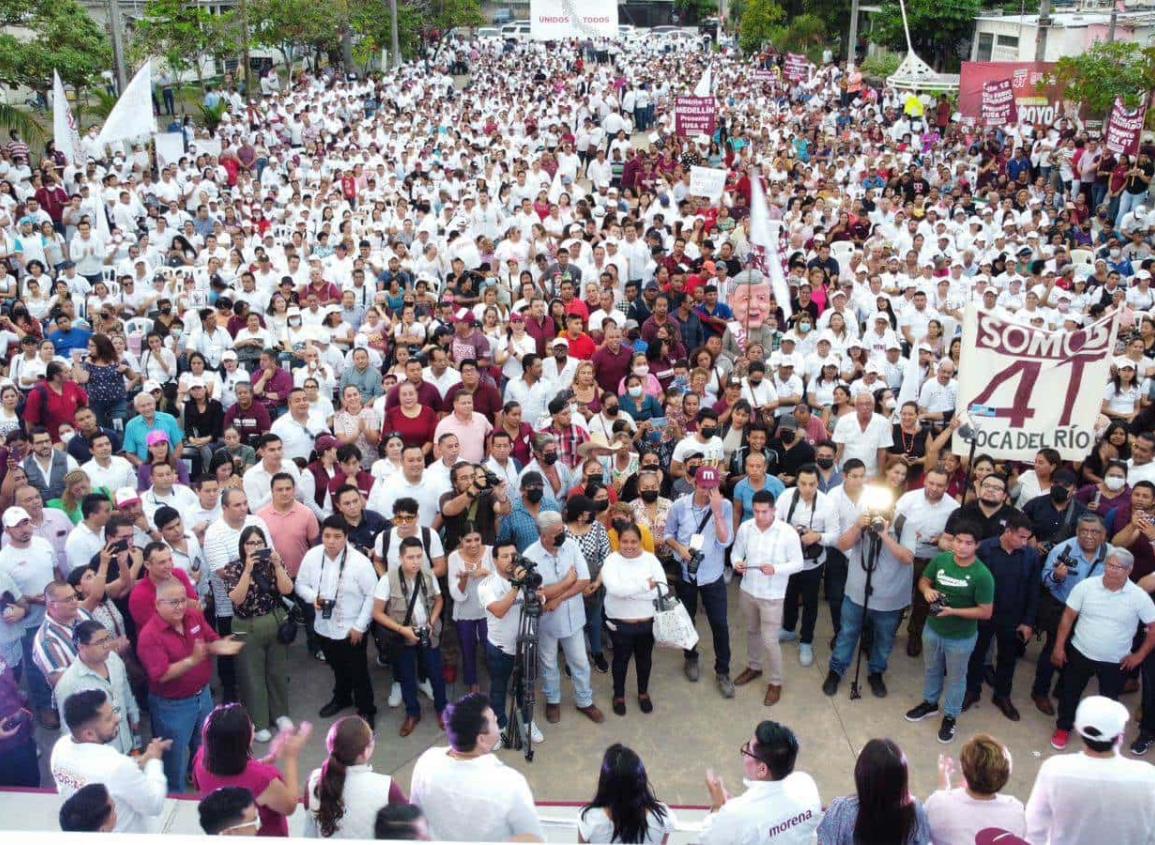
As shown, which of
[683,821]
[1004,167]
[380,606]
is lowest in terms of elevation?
[683,821]

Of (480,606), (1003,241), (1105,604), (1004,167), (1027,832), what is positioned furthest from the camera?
(1004,167)

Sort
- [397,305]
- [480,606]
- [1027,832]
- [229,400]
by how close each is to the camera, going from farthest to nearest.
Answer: [397,305] → [229,400] → [480,606] → [1027,832]

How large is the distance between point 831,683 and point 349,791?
3800 mm

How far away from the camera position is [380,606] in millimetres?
6047

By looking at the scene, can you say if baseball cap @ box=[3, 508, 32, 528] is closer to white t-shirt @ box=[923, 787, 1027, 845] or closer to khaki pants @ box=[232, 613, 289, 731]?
khaki pants @ box=[232, 613, 289, 731]

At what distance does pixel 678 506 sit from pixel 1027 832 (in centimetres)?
306

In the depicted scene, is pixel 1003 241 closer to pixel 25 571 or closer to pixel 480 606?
pixel 480 606

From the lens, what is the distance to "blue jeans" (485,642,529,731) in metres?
6.20

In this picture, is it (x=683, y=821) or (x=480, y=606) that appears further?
(x=480, y=606)

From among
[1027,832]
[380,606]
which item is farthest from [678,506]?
[1027,832]

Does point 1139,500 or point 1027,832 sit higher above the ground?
point 1139,500

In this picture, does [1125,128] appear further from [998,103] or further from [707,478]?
[707,478]

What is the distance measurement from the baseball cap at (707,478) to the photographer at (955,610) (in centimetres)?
138

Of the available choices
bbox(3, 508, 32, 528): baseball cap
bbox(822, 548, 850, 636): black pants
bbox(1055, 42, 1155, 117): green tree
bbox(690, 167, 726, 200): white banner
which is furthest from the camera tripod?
bbox(1055, 42, 1155, 117): green tree
